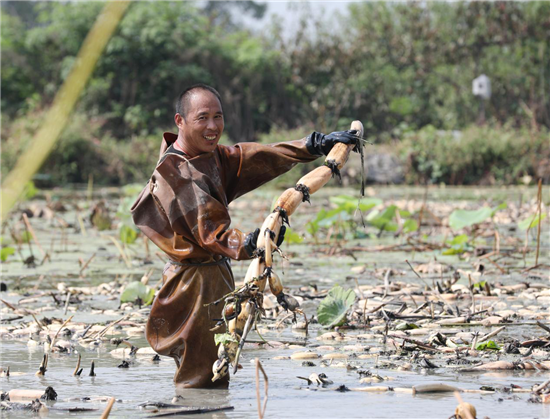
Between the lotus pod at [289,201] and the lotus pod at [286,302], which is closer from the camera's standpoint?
the lotus pod at [286,302]

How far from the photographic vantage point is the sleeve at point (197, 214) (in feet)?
9.37

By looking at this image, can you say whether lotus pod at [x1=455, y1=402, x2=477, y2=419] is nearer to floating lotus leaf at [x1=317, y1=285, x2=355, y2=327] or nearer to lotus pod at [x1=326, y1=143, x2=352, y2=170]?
lotus pod at [x1=326, y1=143, x2=352, y2=170]

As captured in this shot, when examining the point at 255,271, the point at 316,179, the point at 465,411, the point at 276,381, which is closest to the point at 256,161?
the point at 316,179

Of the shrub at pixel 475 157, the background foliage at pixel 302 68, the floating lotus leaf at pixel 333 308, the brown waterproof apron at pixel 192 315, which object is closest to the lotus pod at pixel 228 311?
the brown waterproof apron at pixel 192 315

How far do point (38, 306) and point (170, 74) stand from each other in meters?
19.0

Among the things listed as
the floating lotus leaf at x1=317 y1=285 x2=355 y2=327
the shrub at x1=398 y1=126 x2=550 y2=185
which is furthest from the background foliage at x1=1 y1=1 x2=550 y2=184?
the floating lotus leaf at x1=317 y1=285 x2=355 y2=327

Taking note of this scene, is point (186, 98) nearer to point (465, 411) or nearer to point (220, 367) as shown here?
point (220, 367)

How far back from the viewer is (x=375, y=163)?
1900 cm

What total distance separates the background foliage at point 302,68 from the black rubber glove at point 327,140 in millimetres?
17724

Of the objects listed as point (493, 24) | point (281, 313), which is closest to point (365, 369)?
point (281, 313)

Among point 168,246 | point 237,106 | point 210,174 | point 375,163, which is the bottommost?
point 168,246

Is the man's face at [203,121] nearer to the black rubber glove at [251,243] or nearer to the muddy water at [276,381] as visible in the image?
the black rubber glove at [251,243]

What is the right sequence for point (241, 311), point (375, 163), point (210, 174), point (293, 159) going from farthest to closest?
point (375, 163)
point (293, 159)
point (210, 174)
point (241, 311)

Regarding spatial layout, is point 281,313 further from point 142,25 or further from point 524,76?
point 524,76
